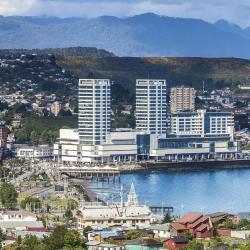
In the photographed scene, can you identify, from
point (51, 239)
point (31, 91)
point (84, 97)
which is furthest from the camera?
point (31, 91)

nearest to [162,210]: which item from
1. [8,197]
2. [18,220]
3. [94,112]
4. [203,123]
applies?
[8,197]

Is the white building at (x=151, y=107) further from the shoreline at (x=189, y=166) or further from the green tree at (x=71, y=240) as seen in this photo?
the green tree at (x=71, y=240)

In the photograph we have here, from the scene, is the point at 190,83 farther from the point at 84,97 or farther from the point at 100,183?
the point at 100,183

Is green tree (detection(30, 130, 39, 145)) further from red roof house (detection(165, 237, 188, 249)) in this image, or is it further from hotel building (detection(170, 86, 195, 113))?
red roof house (detection(165, 237, 188, 249))

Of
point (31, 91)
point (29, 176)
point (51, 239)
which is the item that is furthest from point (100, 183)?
point (31, 91)

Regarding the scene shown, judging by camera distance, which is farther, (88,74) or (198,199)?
(88,74)

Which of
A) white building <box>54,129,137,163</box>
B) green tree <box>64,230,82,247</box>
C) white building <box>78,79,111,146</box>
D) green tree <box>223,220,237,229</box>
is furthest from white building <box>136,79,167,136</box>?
green tree <box>64,230,82,247</box>

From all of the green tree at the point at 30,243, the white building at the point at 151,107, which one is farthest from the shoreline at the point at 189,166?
the green tree at the point at 30,243
